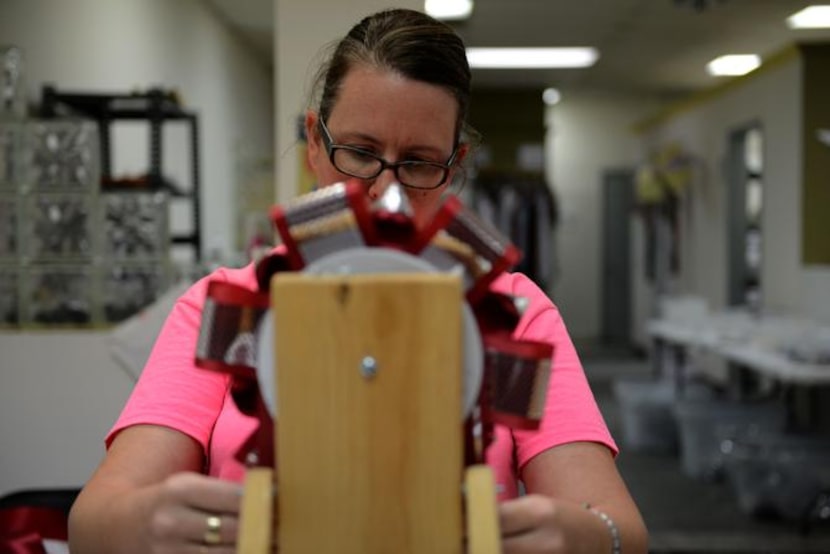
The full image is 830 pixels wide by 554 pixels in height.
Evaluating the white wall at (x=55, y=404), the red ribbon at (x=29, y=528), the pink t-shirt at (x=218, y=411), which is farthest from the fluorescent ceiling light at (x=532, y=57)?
the pink t-shirt at (x=218, y=411)

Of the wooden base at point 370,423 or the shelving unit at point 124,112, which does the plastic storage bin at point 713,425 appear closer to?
the shelving unit at point 124,112

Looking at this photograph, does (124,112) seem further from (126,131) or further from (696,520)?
(696,520)

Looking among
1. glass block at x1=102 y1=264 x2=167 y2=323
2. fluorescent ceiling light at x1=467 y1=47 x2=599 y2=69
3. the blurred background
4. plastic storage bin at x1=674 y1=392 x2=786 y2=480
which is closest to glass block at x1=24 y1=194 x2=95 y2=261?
the blurred background

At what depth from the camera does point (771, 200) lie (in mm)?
7277

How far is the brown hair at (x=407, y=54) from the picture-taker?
1050 millimetres

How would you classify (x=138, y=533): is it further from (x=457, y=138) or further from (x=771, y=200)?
(x=771, y=200)

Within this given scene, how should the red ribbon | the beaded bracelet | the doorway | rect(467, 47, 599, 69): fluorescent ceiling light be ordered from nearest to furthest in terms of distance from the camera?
the beaded bracelet → the red ribbon → rect(467, 47, 599, 69): fluorescent ceiling light → the doorway

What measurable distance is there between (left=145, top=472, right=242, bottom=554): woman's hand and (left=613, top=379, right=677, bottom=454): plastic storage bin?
5.88m

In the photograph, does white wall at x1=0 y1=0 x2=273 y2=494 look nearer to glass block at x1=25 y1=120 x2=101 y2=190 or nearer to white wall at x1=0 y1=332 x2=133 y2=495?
white wall at x1=0 y1=332 x2=133 y2=495

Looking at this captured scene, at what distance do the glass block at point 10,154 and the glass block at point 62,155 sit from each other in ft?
0.11

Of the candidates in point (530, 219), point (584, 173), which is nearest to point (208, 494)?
point (530, 219)

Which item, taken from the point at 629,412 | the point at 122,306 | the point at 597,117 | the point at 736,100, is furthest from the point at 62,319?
the point at 597,117

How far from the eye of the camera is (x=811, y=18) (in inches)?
291

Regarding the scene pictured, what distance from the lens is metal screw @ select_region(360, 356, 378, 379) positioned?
0.72 m
